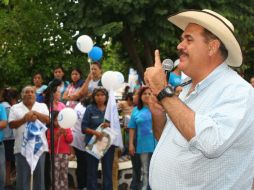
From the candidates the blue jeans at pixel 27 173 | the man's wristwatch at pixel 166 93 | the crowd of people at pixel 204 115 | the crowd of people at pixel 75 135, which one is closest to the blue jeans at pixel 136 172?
the crowd of people at pixel 75 135

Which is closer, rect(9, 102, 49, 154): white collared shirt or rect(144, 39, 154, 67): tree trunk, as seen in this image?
rect(9, 102, 49, 154): white collared shirt

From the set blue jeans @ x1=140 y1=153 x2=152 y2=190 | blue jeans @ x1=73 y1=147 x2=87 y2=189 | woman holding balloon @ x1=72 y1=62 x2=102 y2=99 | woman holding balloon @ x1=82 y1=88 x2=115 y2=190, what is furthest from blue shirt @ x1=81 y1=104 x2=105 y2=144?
blue jeans @ x1=140 y1=153 x2=152 y2=190

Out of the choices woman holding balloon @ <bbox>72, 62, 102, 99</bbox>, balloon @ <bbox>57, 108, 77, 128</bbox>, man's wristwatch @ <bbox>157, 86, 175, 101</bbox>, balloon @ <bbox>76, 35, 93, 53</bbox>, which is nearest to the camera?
man's wristwatch @ <bbox>157, 86, 175, 101</bbox>

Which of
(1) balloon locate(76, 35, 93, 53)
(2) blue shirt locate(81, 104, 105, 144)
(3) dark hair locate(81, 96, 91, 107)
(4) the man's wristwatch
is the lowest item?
(2) blue shirt locate(81, 104, 105, 144)

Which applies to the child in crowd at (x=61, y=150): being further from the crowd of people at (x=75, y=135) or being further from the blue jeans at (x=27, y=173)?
the blue jeans at (x=27, y=173)

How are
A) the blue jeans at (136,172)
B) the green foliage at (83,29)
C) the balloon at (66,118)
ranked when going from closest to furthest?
the balloon at (66,118)
the blue jeans at (136,172)
the green foliage at (83,29)

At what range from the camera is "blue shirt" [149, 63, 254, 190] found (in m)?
2.62

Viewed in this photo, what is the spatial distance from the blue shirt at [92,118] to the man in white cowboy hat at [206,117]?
17.0 ft

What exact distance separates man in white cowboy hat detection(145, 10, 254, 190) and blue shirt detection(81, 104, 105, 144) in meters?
5.18

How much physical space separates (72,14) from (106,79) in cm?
764

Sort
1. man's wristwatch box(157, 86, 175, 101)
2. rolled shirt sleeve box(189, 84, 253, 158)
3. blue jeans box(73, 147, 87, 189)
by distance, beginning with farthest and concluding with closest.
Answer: blue jeans box(73, 147, 87, 189) < man's wristwatch box(157, 86, 175, 101) < rolled shirt sleeve box(189, 84, 253, 158)

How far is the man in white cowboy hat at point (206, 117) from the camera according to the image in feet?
→ 8.68

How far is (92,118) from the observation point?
8328mm

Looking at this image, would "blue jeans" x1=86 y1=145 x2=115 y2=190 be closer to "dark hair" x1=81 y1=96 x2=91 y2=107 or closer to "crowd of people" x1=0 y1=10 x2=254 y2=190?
"dark hair" x1=81 y1=96 x2=91 y2=107
